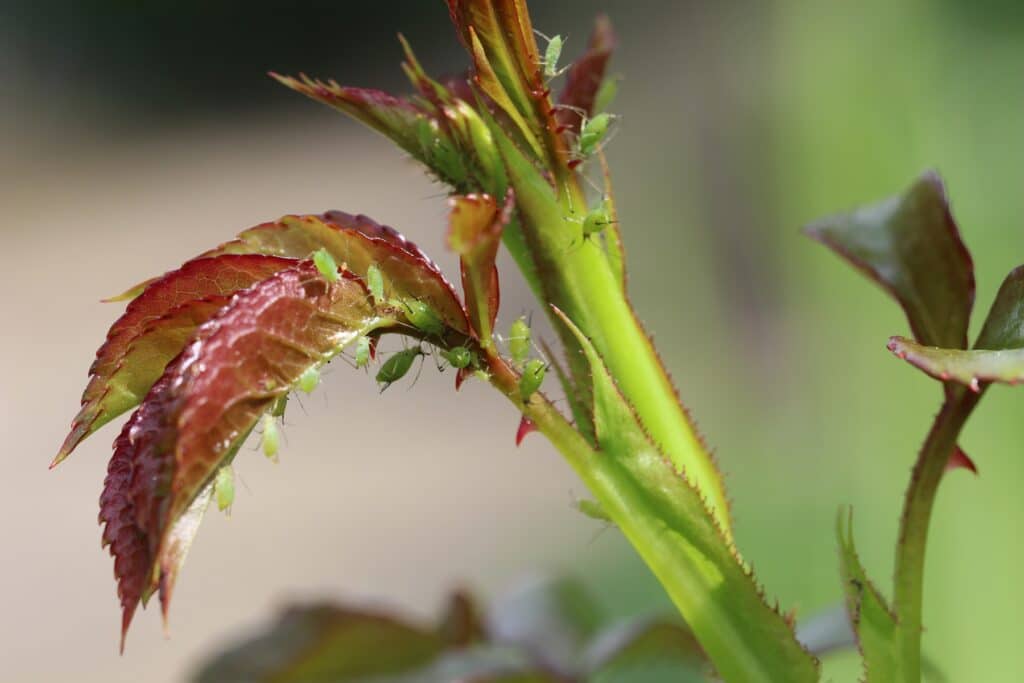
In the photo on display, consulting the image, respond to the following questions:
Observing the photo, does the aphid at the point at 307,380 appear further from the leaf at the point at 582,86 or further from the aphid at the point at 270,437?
the leaf at the point at 582,86

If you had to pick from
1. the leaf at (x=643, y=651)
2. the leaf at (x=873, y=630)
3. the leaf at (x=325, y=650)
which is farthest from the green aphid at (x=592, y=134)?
the leaf at (x=325, y=650)

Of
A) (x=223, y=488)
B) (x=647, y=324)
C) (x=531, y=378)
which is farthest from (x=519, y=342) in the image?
(x=647, y=324)

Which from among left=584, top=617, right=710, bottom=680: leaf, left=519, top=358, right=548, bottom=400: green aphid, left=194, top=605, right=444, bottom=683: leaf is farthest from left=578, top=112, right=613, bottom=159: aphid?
left=194, top=605, right=444, bottom=683: leaf

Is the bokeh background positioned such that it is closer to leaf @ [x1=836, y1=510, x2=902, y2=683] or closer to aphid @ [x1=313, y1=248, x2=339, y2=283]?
leaf @ [x1=836, y1=510, x2=902, y2=683]

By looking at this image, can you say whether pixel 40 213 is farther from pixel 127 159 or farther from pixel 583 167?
pixel 583 167

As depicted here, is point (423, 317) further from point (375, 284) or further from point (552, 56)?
point (552, 56)

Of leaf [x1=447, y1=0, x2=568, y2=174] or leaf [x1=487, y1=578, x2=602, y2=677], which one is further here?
leaf [x1=487, y1=578, x2=602, y2=677]
